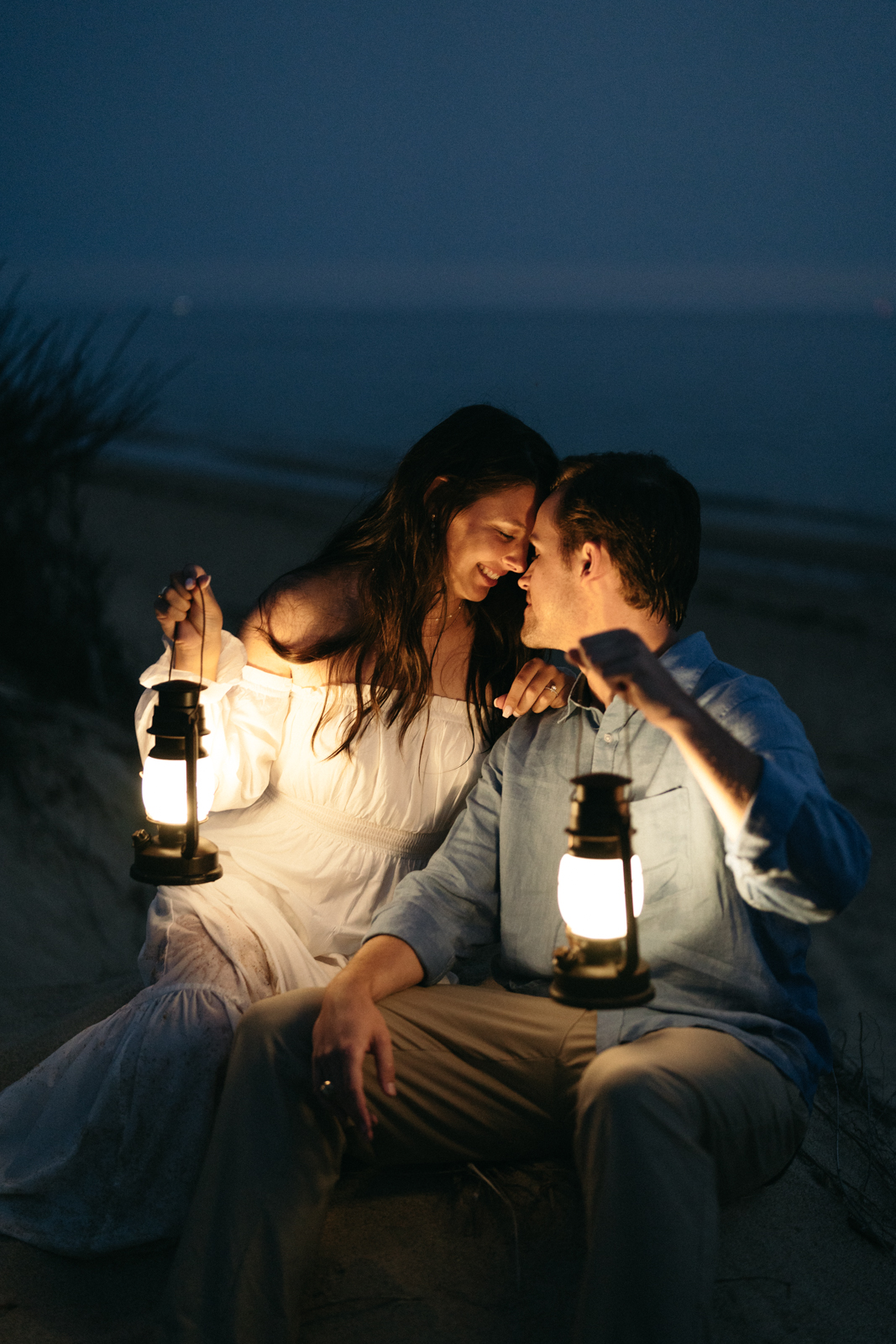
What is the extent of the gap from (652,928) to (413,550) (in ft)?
4.12

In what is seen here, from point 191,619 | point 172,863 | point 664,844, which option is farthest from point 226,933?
point 664,844

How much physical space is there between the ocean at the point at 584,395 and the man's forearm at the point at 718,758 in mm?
1583

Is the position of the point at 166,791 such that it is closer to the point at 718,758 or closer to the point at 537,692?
the point at 537,692

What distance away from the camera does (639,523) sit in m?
2.53

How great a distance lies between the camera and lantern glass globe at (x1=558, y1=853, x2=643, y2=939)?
1.88 metres

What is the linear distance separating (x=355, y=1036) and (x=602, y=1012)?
1.76ft

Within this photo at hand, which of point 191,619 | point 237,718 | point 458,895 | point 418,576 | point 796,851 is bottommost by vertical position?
point 458,895

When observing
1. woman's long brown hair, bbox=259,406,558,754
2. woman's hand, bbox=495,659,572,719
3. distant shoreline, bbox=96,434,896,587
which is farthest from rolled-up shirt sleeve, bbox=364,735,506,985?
distant shoreline, bbox=96,434,896,587

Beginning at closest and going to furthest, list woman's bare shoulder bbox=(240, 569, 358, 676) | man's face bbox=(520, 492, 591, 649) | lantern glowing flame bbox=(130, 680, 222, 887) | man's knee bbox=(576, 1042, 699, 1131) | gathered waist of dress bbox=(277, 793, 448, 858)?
man's knee bbox=(576, 1042, 699, 1131) → lantern glowing flame bbox=(130, 680, 222, 887) → man's face bbox=(520, 492, 591, 649) → gathered waist of dress bbox=(277, 793, 448, 858) → woman's bare shoulder bbox=(240, 569, 358, 676)

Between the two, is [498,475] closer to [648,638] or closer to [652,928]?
[648,638]

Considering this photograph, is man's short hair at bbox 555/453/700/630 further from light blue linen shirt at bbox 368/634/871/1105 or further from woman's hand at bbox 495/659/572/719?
woman's hand at bbox 495/659/572/719

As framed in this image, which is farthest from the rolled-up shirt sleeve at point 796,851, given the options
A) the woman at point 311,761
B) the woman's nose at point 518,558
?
the woman's nose at point 518,558

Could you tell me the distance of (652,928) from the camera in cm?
236

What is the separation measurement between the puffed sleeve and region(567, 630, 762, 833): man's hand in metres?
1.20
